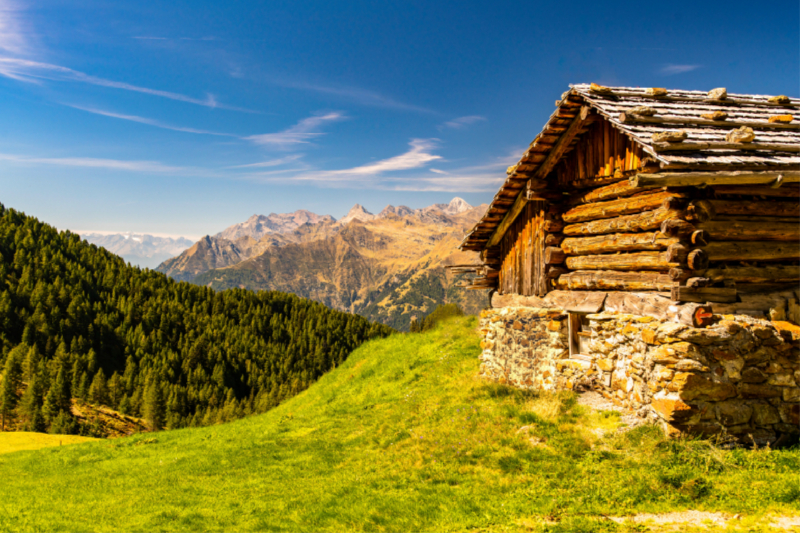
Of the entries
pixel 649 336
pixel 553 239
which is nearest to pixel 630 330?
pixel 649 336

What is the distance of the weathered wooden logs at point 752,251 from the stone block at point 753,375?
2424mm

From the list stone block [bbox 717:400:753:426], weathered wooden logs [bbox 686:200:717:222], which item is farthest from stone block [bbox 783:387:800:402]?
weathered wooden logs [bbox 686:200:717:222]

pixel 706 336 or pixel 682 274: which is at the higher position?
pixel 682 274

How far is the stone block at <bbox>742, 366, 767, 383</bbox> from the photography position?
28.5 ft

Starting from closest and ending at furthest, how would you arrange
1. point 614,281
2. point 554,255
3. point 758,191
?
point 758,191 → point 614,281 → point 554,255

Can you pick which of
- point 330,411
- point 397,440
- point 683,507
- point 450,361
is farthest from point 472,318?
point 683,507

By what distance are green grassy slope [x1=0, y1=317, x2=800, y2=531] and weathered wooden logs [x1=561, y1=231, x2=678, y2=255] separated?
4256 mm

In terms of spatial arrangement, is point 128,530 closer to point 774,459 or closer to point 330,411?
point 330,411

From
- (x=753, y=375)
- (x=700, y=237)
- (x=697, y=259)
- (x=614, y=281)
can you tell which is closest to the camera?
(x=753, y=375)

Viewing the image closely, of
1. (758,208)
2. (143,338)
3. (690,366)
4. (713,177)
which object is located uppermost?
(713,177)

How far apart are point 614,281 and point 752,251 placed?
9.69 ft

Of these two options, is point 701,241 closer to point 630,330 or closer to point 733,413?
point 630,330

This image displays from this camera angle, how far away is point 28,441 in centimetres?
2317

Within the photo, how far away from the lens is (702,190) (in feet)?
31.4
